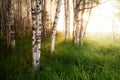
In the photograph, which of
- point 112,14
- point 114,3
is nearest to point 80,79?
point 114,3

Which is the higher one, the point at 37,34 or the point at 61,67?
the point at 37,34

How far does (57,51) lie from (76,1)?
4.82 metres

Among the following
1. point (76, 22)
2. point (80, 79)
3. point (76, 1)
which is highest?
point (76, 1)

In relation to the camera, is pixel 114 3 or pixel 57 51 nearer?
pixel 57 51

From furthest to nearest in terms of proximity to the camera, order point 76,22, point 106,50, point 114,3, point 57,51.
Answer: point 114,3, point 76,22, point 106,50, point 57,51

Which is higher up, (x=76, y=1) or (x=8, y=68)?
(x=76, y=1)

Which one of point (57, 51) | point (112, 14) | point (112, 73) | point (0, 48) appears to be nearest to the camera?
point (112, 73)

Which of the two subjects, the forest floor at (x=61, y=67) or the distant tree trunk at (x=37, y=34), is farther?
the distant tree trunk at (x=37, y=34)

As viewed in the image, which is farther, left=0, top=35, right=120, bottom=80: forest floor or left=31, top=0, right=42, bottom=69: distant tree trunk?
left=31, top=0, right=42, bottom=69: distant tree trunk

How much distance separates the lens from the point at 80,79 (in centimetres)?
863

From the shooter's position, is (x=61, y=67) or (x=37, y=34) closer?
(x=61, y=67)

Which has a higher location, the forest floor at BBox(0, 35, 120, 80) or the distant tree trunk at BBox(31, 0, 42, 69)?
the distant tree trunk at BBox(31, 0, 42, 69)

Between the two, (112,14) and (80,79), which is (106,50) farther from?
(112,14)

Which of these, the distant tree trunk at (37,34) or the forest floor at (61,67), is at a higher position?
the distant tree trunk at (37,34)
